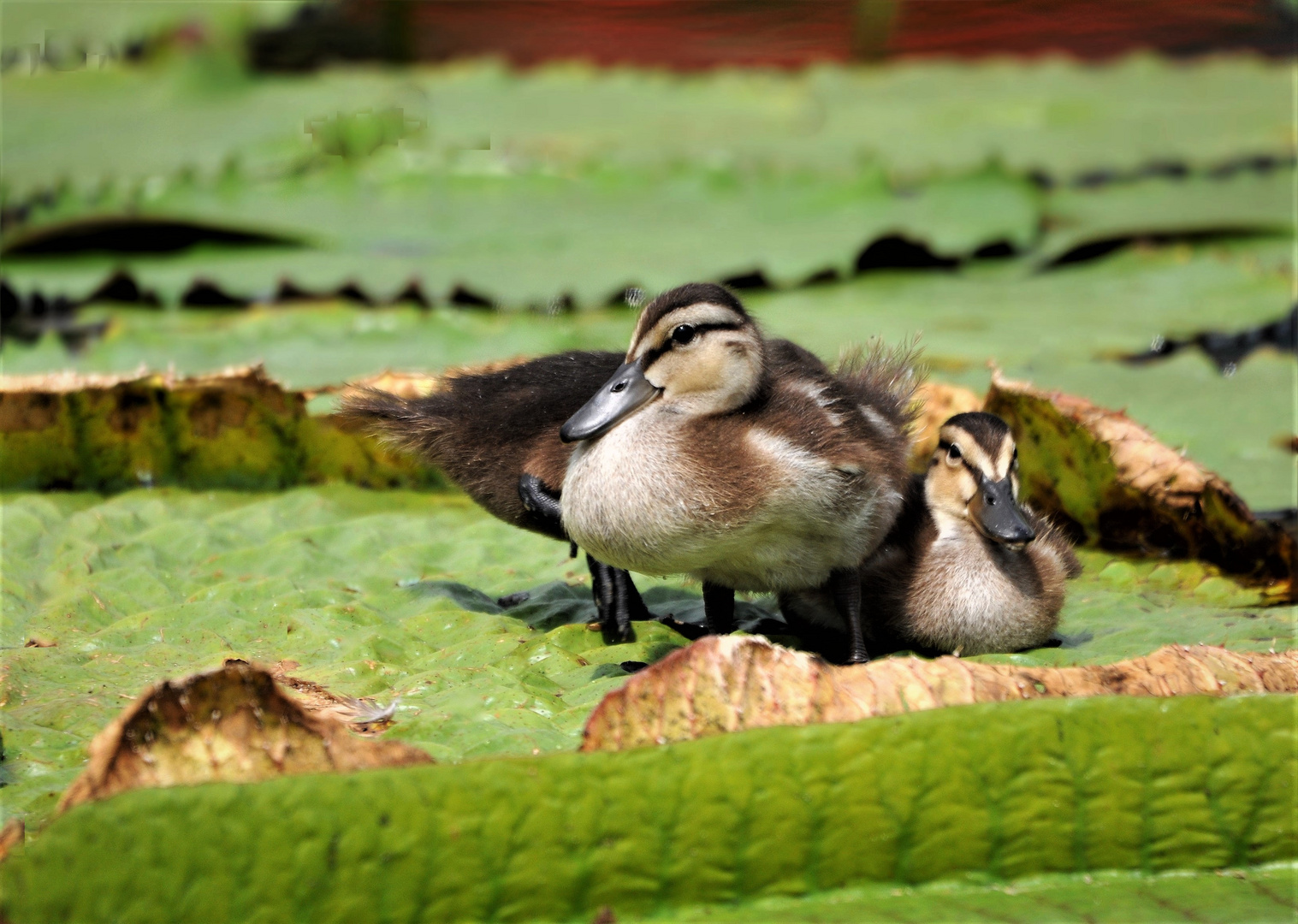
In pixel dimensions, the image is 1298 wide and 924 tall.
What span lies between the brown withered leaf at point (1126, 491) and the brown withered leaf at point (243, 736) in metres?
2.04

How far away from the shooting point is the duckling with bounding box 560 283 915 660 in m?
2.34

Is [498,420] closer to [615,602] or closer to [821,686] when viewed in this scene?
[615,602]

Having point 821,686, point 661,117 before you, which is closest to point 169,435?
point 821,686

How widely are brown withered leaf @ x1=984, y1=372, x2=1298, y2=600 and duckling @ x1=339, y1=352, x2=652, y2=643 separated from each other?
3.61 feet

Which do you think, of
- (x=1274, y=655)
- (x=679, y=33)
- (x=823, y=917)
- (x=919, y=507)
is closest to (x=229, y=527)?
(x=919, y=507)

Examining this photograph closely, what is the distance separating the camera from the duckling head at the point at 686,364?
251cm

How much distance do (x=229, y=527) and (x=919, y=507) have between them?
5.67 feet

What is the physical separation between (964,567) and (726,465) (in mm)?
685

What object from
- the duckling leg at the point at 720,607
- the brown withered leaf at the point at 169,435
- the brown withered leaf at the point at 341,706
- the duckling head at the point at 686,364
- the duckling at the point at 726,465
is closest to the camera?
the brown withered leaf at the point at 341,706

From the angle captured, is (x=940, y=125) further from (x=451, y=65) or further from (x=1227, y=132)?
(x=451, y=65)

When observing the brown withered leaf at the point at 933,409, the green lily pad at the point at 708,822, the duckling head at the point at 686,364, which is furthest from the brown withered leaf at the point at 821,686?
the brown withered leaf at the point at 933,409

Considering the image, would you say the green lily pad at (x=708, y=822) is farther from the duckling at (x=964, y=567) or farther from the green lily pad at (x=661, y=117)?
the green lily pad at (x=661, y=117)

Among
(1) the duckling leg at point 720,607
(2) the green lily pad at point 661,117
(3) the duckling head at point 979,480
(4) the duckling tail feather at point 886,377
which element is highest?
(2) the green lily pad at point 661,117

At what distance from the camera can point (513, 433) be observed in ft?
9.80
